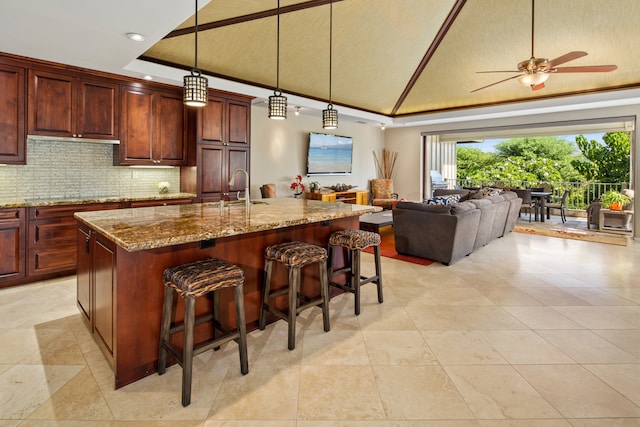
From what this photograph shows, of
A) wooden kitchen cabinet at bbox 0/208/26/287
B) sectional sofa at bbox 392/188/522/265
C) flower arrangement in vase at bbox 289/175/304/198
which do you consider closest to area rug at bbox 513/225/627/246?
sectional sofa at bbox 392/188/522/265

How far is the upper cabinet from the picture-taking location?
3805 mm

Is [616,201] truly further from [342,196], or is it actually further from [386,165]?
[342,196]

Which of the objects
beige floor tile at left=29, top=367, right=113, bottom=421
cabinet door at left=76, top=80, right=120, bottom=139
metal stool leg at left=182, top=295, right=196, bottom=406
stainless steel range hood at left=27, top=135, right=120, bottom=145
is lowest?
beige floor tile at left=29, top=367, right=113, bottom=421

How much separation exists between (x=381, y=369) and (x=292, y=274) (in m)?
0.85

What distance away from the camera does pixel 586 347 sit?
8.41 feet

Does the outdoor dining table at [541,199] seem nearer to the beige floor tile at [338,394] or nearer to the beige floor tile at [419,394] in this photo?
the beige floor tile at [419,394]

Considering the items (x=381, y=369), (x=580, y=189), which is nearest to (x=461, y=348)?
(x=381, y=369)

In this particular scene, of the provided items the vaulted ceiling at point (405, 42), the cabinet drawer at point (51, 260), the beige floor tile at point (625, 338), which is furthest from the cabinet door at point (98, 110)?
the beige floor tile at point (625, 338)

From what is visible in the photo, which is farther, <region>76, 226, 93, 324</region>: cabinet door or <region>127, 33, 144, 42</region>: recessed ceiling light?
<region>127, 33, 144, 42</region>: recessed ceiling light

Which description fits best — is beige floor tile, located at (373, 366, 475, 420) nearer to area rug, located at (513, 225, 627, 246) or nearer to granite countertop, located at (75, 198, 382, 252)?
granite countertop, located at (75, 198, 382, 252)

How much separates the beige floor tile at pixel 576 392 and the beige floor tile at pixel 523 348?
9cm

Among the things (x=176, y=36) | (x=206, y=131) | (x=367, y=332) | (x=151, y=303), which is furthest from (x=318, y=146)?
(x=151, y=303)

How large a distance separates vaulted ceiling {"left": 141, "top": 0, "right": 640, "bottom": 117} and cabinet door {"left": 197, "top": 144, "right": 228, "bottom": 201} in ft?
3.64

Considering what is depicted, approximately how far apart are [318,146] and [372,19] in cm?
336
